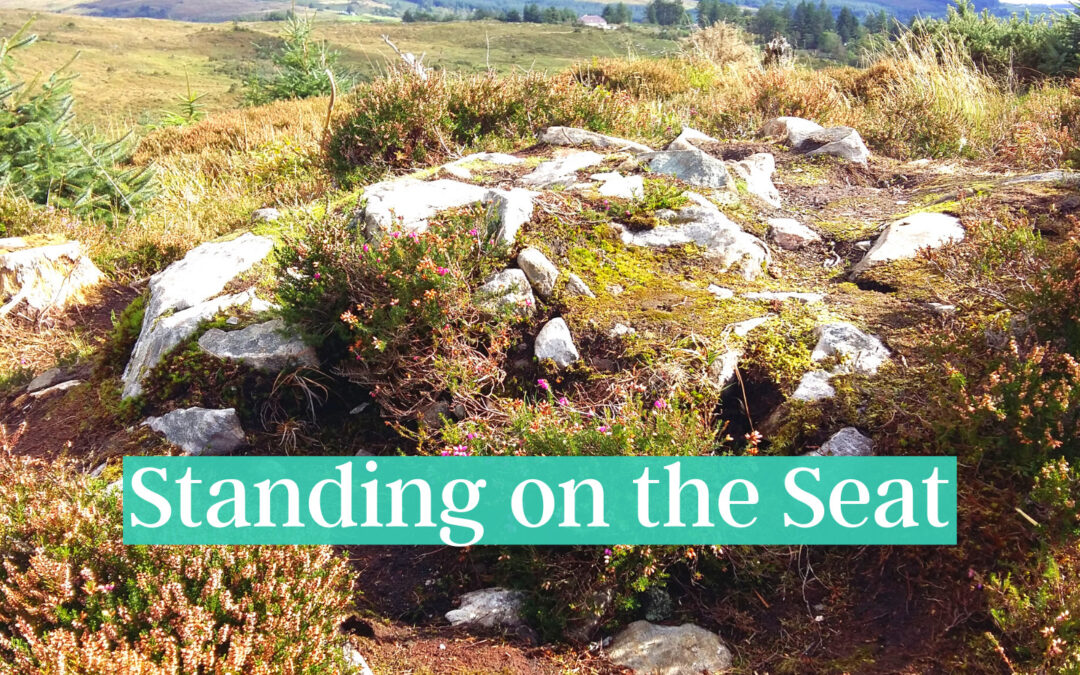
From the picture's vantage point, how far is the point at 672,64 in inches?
508

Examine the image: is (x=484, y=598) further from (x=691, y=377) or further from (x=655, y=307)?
(x=655, y=307)

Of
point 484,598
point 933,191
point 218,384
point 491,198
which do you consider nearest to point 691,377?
point 484,598

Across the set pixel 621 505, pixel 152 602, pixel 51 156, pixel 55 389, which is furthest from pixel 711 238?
pixel 51 156

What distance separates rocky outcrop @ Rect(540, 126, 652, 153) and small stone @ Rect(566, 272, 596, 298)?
2510 mm

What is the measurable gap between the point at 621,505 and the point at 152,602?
1.63 meters

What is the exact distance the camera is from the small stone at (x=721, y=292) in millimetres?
4418

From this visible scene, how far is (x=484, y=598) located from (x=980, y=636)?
1.82 meters

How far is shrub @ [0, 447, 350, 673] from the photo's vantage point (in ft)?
7.63

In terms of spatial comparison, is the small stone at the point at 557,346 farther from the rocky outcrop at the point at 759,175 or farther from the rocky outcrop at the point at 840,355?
the rocky outcrop at the point at 759,175

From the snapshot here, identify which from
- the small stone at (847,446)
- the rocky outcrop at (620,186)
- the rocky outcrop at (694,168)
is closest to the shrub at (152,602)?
the small stone at (847,446)

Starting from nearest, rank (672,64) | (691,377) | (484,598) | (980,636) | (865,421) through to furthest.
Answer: (980,636), (484,598), (865,421), (691,377), (672,64)

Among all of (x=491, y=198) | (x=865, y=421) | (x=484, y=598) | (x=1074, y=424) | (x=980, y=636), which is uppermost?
(x=491, y=198)

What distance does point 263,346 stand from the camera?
469cm

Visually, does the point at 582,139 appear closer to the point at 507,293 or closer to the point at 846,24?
the point at 507,293
